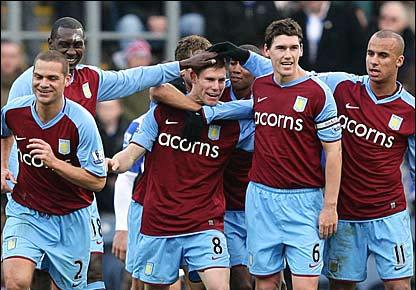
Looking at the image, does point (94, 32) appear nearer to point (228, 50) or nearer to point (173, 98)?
point (173, 98)

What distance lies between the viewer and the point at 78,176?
970 centimetres

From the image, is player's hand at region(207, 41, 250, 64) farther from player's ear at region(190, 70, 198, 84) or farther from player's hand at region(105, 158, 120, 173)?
player's hand at region(105, 158, 120, 173)

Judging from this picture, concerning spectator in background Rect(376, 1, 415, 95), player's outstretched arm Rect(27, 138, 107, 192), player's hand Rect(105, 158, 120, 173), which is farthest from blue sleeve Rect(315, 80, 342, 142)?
spectator in background Rect(376, 1, 415, 95)

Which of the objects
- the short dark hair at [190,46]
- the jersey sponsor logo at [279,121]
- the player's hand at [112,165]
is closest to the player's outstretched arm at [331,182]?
the jersey sponsor logo at [279,121]

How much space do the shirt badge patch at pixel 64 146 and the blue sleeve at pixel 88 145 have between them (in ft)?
0.26

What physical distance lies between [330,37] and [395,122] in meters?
4.82

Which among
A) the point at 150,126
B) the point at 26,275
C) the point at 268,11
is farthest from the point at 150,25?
the point at 26,275

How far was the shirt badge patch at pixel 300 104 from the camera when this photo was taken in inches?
396

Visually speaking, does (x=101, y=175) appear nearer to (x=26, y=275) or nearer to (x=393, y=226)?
(x=26, y=275)

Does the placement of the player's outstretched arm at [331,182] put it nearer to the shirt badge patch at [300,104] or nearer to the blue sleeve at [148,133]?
the shirt badge patch at [300,104]

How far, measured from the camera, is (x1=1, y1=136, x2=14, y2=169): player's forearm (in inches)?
424

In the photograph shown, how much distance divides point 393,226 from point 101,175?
96.4 inches

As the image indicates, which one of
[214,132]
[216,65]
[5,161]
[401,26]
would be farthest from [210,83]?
[401,26]

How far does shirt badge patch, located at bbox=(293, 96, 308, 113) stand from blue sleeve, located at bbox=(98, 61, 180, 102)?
3.26 feet
